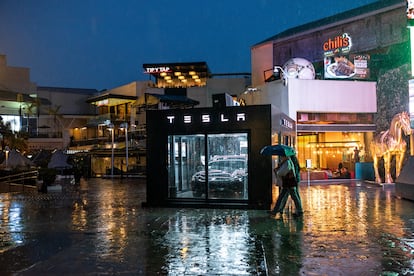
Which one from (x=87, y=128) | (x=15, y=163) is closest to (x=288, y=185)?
(x=15, y=163)

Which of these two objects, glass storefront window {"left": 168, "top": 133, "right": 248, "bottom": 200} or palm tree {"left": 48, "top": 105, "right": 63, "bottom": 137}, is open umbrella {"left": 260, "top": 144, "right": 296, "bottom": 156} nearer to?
glass storefront window {"left": 168, "top": 133, "right": 248, "bottom": 200}

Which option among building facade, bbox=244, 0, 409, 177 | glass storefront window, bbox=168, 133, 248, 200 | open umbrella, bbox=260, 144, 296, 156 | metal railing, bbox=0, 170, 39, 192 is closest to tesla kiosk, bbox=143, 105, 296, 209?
glass storefront window, bbox=168, 133, 248, 200

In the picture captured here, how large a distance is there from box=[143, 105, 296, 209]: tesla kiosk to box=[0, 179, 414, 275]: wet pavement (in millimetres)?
714

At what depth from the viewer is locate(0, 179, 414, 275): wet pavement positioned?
7027mm

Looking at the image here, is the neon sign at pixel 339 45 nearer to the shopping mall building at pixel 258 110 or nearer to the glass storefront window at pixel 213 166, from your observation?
the shopping mall building at pixel 258 110

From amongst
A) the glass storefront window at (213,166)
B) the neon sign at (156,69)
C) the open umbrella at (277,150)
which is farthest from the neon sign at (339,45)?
the neon sign at (156,69)

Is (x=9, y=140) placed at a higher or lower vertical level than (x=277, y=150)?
higher

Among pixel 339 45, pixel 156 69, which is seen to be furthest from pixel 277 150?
pixel 156 69

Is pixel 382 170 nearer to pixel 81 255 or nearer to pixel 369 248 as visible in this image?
pixel 369 248

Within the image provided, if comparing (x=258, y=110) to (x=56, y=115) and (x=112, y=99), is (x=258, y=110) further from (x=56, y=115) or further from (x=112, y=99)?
(x=56, y=115)

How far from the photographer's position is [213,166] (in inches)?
546

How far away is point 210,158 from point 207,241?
201 inches

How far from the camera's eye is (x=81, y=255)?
791cm

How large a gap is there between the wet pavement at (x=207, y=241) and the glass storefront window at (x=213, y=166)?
82 cm
